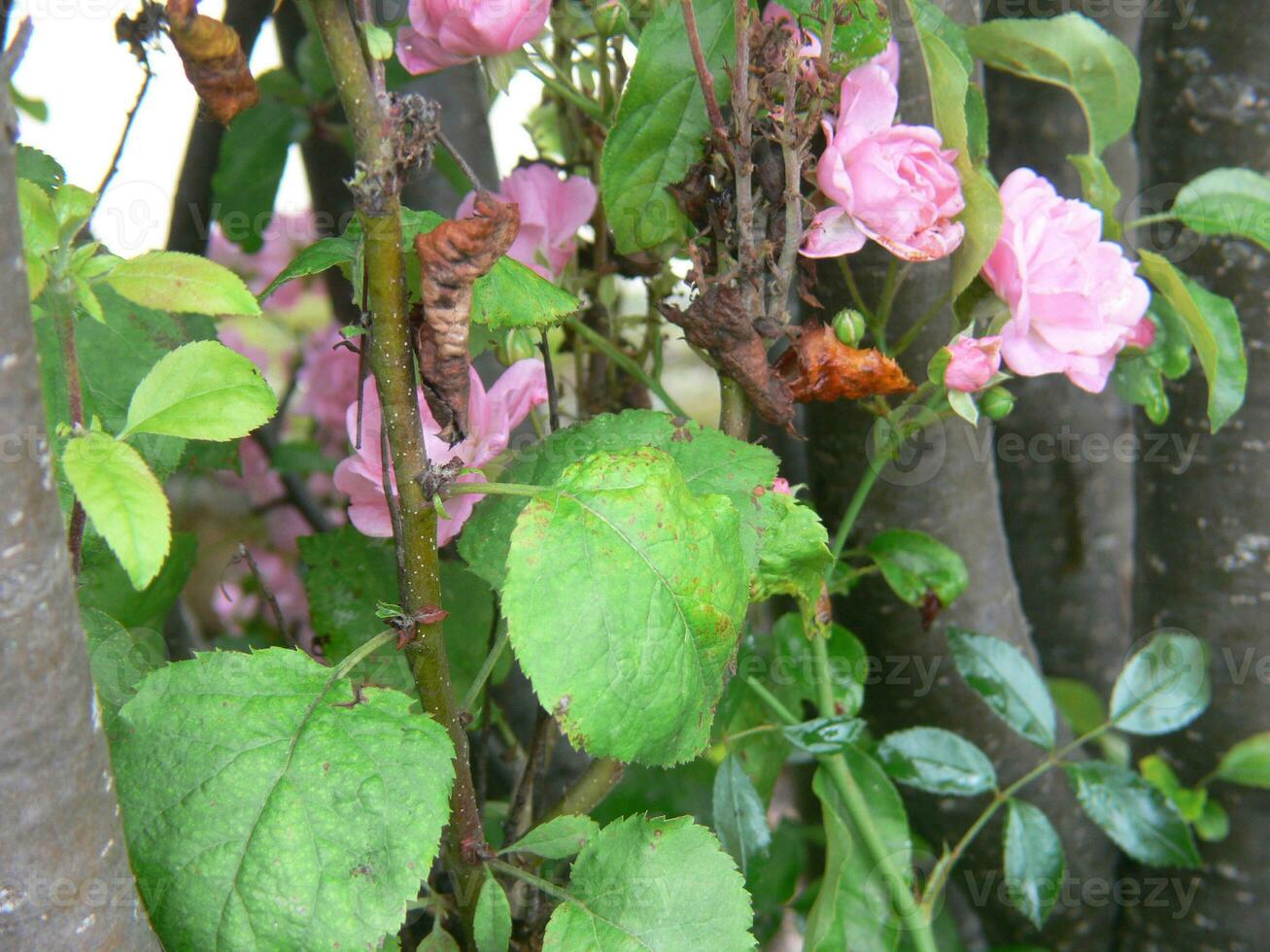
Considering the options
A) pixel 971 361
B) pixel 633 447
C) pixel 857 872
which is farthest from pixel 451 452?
pixel 857 872

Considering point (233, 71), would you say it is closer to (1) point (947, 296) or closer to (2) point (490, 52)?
(2) point (490, 52)

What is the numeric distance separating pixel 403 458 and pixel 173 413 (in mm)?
96

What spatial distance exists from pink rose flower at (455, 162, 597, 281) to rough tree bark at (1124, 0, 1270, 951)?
0.62 m

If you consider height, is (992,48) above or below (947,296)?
above

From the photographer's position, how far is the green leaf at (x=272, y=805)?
0.43 m

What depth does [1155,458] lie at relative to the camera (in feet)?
3.37

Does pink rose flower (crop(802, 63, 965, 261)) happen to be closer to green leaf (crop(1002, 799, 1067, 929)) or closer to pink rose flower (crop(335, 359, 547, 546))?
pink rose flower (crop(335, 359, 547, 546))

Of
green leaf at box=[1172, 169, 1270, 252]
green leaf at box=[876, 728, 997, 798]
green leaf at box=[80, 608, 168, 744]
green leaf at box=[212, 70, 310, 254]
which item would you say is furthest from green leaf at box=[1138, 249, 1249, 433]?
green leaf at box=[212, 70, 310, 254]

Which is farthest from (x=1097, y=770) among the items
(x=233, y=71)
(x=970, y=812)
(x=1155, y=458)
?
(x=233, y=71)

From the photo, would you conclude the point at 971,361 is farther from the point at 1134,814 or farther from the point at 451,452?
the point at 1134,814

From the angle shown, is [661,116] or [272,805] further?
[661,116]

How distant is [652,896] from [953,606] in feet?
1.68

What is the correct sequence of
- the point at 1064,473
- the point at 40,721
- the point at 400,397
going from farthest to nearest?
the point at 1064,473, the point at 400,397, the point at 40,721

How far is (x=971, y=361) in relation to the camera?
615mm
